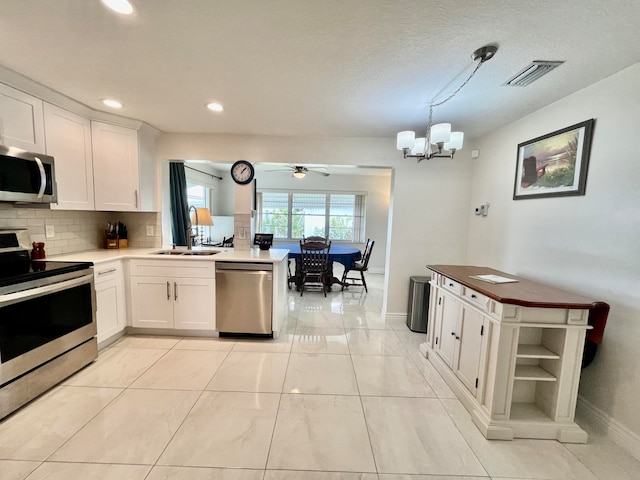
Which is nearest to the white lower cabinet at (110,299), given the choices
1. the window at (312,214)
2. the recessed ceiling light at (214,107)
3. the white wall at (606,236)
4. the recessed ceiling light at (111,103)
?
the recessed ceiling light at (111,103)

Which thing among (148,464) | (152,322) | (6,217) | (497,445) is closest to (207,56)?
(6,217)

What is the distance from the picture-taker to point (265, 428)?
1710mm

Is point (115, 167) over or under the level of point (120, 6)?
under

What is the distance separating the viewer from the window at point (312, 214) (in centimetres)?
692

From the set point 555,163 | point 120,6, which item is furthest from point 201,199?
point 555,163

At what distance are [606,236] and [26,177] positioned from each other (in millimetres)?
4230

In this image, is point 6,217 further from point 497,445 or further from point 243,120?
point 497,445

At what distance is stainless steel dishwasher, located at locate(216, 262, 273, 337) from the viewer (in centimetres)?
284

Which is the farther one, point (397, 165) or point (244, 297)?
point (397, 165)

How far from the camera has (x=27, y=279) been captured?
70.6 inches

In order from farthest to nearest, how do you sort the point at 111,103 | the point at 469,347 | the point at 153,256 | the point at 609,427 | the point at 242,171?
the point at 242,171
the point at 153,256
the point at 111,103
the point at 469,347
the point at 609,427

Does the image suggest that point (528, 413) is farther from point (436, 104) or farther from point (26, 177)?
point (26, 177)

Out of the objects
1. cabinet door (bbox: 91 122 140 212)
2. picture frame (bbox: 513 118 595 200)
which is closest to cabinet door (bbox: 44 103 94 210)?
cabinet door (bbox: 91 122 140 212)

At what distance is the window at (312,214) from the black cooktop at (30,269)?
481 centimetres
